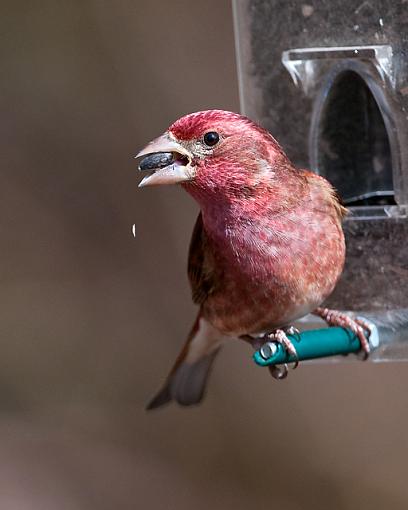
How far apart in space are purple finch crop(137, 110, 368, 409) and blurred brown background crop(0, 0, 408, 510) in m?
3.22

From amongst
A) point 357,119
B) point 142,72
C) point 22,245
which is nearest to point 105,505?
point 22,245

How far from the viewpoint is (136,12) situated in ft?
28.4

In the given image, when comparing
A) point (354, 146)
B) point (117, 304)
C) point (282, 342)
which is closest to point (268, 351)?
point (282, 342)

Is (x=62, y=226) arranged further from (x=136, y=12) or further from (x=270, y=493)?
(x=270, y=493)

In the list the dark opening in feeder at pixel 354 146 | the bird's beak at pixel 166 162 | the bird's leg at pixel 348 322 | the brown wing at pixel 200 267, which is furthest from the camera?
the dark opening in feeder at pixel 354 146

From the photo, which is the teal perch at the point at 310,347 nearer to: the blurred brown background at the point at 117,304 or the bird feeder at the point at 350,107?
the bird feeder at the point at 350,107

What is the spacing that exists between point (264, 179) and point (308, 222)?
9.6 inches

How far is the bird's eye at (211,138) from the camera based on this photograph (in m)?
4.84

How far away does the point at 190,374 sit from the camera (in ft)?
19.8

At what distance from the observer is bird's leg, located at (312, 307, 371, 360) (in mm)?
4961

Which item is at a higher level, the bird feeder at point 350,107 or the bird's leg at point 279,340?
the bird feeder at point 350,107

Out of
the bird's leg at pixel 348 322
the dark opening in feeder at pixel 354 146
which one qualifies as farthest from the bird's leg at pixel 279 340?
the dark opening in feeder at pixel 354 146

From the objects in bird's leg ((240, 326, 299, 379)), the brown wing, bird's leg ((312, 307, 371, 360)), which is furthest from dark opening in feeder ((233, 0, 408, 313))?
the brown wing

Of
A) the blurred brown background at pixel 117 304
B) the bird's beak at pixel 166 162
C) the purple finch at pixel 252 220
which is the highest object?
the bird's beak at pixel 166 162
